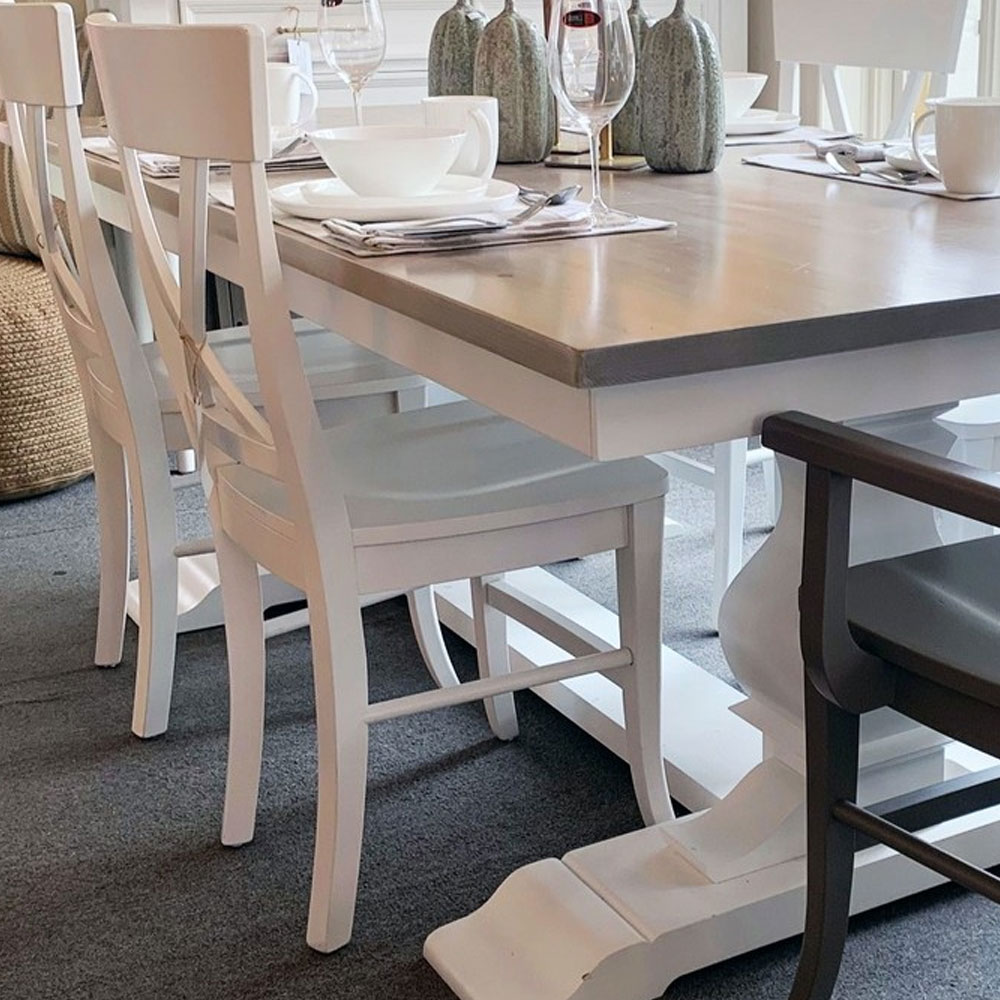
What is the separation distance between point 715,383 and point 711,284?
127 millimetres

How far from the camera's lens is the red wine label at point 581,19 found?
56.9 inches

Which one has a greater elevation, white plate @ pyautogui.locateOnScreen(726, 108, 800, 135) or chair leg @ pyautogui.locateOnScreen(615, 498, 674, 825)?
white plate @ pyautogui.locateOnScreen(726, 108, 800, 135)

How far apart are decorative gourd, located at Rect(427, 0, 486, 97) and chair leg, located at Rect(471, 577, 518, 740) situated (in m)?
0.69

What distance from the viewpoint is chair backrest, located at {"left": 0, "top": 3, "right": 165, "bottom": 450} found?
1848mm

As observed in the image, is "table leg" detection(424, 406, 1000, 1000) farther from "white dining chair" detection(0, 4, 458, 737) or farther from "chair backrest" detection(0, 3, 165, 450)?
"chair backrest" detection(0, 3, 165, 450)

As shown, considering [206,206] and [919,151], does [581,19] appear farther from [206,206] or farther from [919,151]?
[919,151]

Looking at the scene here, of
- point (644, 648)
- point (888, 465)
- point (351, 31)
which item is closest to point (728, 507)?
point (644, 648)

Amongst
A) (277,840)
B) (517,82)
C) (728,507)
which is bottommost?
(277,840)

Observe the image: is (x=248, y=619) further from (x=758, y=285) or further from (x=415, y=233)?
(x=758, y=285)

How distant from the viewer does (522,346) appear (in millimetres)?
1137

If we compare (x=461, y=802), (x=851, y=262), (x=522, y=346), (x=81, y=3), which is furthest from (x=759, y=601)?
(x=81, y=3)

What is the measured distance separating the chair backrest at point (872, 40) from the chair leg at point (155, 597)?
124 centimetres

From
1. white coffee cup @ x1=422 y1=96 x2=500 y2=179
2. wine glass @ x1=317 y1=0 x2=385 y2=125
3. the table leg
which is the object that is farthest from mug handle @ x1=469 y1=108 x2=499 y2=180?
the table leg

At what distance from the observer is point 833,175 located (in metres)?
1.86
